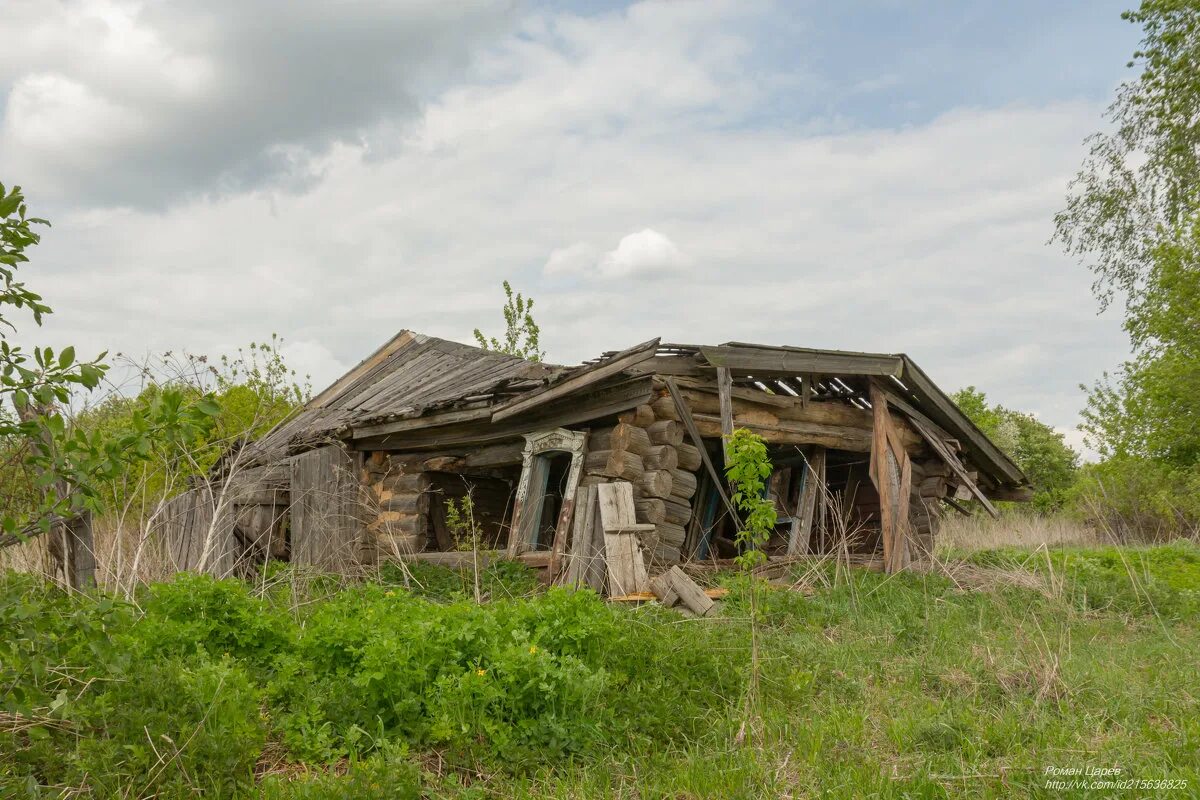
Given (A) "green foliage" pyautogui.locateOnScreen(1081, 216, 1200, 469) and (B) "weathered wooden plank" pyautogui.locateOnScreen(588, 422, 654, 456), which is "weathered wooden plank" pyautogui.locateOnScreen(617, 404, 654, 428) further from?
(A) "green foliage" pyautogui.locateOnScreen(1081, 216, 1200, 469)

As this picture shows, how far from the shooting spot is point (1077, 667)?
19.0 ft

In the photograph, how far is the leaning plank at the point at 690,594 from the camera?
7777mm

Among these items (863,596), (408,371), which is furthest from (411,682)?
(408,371)

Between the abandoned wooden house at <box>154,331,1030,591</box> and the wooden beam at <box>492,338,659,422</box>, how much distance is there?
0.02 metres

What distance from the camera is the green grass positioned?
3.81 m

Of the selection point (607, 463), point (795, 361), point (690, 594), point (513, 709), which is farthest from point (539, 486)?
point (513, 709)

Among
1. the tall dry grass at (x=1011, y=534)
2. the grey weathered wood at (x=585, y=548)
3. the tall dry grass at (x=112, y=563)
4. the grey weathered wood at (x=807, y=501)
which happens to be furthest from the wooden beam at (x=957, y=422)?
the tall dry grass at (x=112, y=563)

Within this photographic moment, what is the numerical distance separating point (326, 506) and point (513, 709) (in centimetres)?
878

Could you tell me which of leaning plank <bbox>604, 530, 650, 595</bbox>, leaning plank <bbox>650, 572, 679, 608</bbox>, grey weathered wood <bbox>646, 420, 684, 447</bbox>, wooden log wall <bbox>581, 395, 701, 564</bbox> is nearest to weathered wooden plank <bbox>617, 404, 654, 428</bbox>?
wooden log wall <bbox>581, 395, 701, 564</bbox>

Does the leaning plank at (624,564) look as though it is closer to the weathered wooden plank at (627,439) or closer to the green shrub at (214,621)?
the weathered wooden plank at (627,439)

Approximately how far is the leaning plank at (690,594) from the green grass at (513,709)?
1654 millimetres

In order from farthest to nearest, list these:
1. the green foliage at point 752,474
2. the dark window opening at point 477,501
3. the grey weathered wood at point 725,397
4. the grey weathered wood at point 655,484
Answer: the dark window opening at point 477,501 → the grey weathered wood at point 655,484 → the grey weathered wood at point 725,397 → the green foliage at point 752,474

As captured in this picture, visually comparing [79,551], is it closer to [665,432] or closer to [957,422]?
[665,432]

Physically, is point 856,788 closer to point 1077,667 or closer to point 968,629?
point 1077,667
